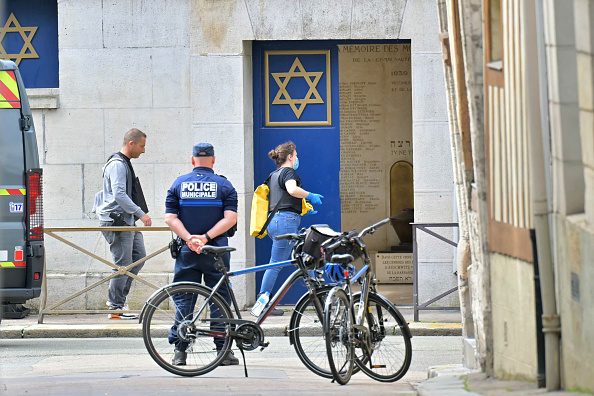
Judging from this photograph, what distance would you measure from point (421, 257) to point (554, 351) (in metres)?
6.42

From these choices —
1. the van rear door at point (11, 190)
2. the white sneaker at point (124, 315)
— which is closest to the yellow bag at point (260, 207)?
the white sneaker at point (124, 315)

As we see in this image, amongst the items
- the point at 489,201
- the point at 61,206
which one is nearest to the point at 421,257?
the point at 61,206

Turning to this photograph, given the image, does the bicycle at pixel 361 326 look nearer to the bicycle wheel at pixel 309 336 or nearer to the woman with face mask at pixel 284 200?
the bicycle wheel at pixel 309 336

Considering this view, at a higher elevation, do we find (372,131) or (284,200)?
(372,131)

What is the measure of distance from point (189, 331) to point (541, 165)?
3.20m

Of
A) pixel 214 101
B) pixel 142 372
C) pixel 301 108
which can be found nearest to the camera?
pixel 142 372

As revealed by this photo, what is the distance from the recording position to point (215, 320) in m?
7.77

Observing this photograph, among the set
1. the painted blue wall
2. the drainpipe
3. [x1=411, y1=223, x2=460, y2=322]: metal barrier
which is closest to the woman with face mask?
[x1=411, y1=223, x2=460, y2=322]: metal barrier

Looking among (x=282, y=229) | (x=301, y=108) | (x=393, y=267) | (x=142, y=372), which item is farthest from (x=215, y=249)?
(x=393, y=267)

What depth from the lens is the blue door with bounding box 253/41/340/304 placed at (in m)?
12.6

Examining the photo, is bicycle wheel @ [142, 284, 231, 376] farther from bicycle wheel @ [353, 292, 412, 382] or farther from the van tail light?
the van tail light

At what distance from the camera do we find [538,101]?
18.9 ft

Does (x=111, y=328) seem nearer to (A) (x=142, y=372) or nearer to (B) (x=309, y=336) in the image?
(A) (x=142, y=372)

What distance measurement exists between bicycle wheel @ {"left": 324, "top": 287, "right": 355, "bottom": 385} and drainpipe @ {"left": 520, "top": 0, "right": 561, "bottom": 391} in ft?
5.94
